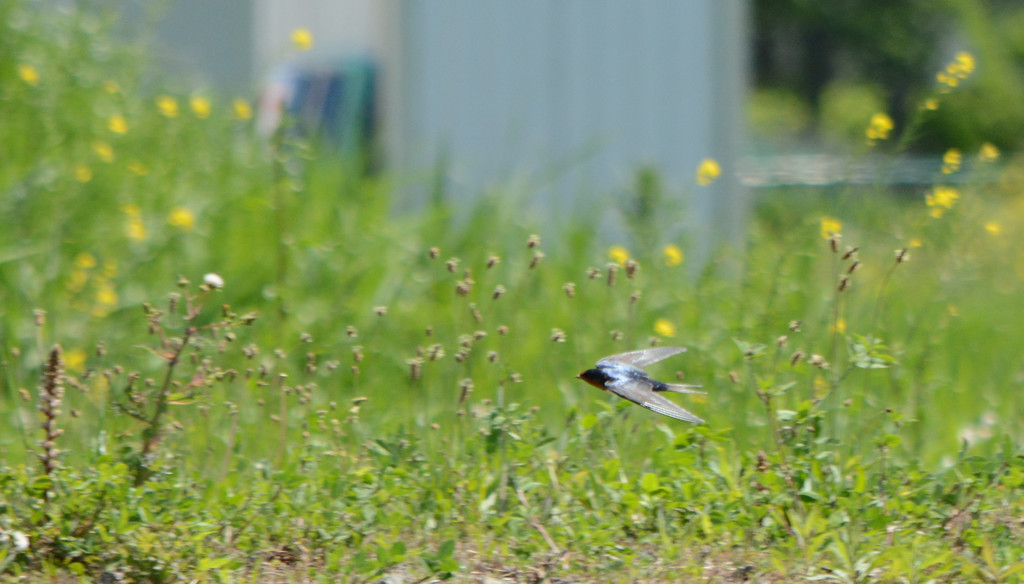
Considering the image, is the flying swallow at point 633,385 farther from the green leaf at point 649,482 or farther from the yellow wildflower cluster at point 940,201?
the yellow wildflower cluster at point 940,201

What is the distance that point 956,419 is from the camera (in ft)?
13.4

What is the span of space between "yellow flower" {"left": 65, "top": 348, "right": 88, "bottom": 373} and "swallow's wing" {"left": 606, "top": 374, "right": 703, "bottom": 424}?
2054 millimetres

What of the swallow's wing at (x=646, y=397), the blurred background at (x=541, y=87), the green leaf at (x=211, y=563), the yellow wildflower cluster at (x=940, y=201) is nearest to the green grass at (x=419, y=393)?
the green leaf at (x=211, y=563)

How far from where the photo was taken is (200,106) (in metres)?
5.34

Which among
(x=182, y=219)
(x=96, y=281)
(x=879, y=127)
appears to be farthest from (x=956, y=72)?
(x=96, y=281)

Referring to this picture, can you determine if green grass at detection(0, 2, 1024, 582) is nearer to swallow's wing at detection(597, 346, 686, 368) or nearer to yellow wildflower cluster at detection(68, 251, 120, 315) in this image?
yellow wildflower cluster at detection(68, 251, 120, 315)

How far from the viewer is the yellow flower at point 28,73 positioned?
491 centimetres

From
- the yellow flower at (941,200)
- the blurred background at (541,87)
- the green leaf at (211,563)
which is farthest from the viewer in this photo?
the blurred background at (541,87)

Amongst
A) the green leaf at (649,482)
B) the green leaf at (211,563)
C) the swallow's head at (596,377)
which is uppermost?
the swallow's head at (596,377)

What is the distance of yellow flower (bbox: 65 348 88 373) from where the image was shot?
3859 mm

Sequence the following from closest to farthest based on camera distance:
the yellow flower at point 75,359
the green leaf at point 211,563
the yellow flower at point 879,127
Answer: the green leaf at point 211,563
the yellow flower at point 879,127
the yellow flower at point 75,359

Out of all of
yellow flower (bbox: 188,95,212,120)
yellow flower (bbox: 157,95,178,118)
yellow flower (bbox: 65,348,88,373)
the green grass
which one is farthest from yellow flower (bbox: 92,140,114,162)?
yellow flower (bbox: 65,348,88,373)

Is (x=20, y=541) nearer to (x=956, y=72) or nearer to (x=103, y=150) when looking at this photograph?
(x=956, y=72)

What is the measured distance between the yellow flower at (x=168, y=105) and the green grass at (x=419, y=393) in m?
0.06
